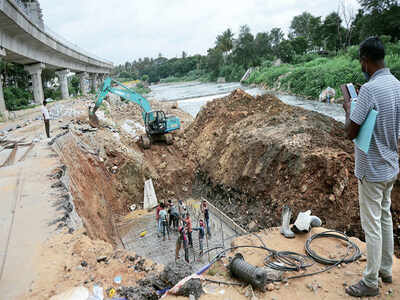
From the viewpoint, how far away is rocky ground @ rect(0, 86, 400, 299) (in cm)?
432

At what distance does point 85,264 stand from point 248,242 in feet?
9.60

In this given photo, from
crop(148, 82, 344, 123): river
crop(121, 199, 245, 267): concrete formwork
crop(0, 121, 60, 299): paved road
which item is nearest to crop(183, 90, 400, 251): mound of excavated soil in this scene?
crop(121, 199, 245, 267): concrete formwork

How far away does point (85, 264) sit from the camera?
15.0ft

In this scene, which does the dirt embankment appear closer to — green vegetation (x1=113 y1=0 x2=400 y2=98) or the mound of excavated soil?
the mound of excavated soil

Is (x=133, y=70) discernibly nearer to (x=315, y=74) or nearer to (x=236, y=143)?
(x=315, y=74)

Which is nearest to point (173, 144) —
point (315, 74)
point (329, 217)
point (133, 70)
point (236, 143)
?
point (236, 143)

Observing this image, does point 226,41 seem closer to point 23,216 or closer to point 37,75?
point 37,75

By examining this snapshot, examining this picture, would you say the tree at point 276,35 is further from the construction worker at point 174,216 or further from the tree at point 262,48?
the construction worker at point 174,216

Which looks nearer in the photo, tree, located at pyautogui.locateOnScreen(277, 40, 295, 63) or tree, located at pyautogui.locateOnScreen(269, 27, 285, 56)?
tree, located at pyautogui.locateOnScreen(277, 40, 295, 63)

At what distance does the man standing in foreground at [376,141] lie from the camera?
9.01 feet

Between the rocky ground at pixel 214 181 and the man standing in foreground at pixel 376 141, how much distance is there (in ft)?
3.65

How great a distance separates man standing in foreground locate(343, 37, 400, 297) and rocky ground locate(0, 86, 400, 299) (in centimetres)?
111

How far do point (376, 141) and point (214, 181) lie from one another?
10.2 meters

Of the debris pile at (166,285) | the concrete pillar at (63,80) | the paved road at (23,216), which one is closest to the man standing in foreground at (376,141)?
the debris pile at (166,285)
